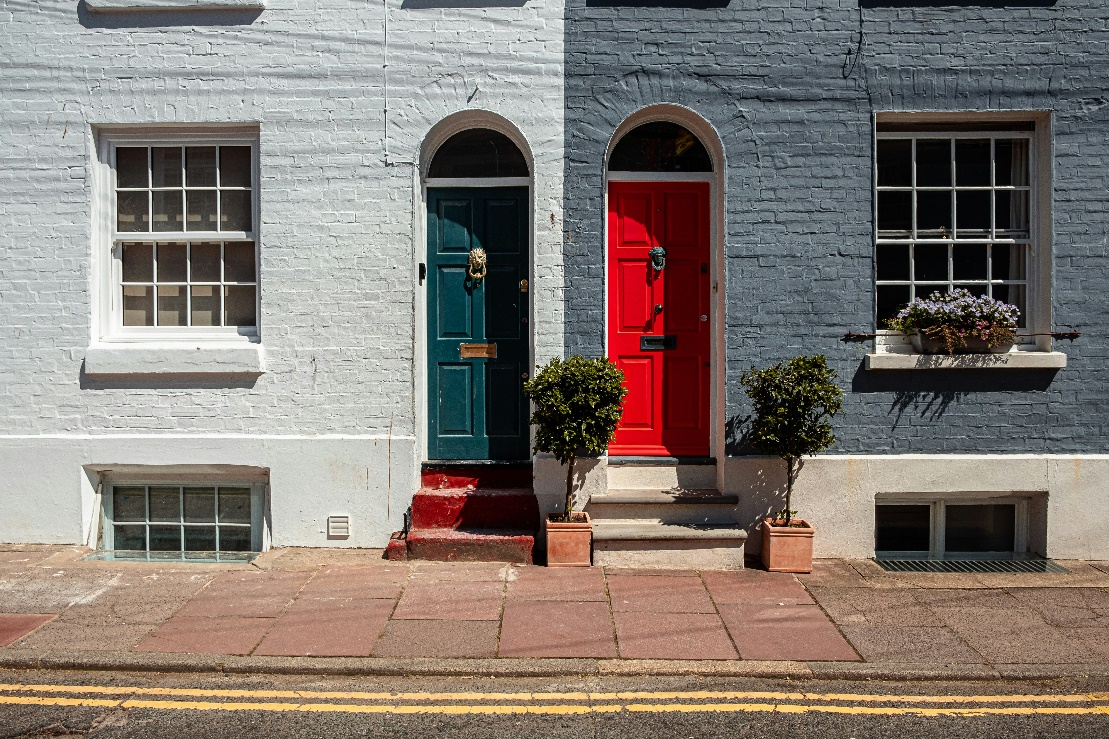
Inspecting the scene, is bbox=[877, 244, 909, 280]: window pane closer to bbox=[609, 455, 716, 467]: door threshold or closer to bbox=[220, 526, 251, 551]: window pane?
bbox=[609, 455, 716, 467]: door threshold

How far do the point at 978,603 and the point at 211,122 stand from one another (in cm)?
710

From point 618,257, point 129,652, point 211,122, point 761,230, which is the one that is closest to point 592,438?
point 618,257

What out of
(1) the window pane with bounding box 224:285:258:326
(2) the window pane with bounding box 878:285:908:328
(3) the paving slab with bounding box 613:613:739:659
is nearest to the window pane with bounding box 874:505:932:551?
(2) the window pane with bounding box 878:285:908:328

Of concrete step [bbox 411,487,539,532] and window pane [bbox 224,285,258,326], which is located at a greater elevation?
window pane [bbox 224,285,258,326]

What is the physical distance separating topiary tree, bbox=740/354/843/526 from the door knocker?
8.24 feet

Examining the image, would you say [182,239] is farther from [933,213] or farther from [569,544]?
[933,213]

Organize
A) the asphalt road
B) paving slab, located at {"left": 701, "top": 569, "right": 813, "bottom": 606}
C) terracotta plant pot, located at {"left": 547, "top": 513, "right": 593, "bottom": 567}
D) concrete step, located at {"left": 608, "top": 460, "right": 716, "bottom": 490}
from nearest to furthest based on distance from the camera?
1. the asphalt road
2. paving slab, located at {"left": 701, "top": 569, "right": 813, "bottom": 606}
3. terracotta plant pot, located at {"left": 547, "top": 513, "right": 593, "bottom": 567}
4. concrete step, located at {"left": 608, "top": 460, "right": 716, "bottom": 490}

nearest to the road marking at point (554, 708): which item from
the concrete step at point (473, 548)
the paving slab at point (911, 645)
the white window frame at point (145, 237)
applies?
the paving slab at point (911, 645)

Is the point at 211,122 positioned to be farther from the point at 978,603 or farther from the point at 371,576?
the point at 978,603

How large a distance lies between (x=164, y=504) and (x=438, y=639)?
11.5 feet

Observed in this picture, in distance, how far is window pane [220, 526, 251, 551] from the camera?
7.93 meters

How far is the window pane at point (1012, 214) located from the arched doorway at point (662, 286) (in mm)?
2513

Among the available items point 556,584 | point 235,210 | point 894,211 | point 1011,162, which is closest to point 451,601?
point 556,584

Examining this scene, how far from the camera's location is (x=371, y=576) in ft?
23.0
